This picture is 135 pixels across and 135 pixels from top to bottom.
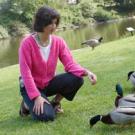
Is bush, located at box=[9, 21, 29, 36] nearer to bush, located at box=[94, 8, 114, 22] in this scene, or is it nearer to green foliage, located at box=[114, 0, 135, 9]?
bush, located at box=[94, 8, 114, 22]

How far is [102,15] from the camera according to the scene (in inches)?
2635

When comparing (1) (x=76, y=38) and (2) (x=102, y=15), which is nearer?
(1) (x=76, y=38)

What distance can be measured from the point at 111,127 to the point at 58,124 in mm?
816

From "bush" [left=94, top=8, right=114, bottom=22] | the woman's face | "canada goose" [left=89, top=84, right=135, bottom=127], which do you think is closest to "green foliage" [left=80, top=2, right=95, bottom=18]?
"bush" [left=94, top=8, right=114, bottom=22]

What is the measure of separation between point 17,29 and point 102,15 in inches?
584

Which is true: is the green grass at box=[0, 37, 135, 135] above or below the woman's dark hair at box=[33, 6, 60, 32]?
below

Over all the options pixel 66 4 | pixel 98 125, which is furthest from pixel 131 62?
pixel 66 4

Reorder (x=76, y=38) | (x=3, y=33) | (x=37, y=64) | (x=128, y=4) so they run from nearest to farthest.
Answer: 1. (x=37, y=64)
2. (x=76, y=38)
3. (x=3, y=33)
4. (x=128, y=4)

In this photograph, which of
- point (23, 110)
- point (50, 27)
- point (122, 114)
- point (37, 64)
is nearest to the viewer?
point (122, 114)

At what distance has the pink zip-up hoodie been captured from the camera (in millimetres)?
5875

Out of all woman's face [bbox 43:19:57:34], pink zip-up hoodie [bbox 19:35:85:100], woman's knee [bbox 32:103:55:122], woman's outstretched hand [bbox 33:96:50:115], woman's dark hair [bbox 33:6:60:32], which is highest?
woman's dark hair [bbox 33:6:60:32]

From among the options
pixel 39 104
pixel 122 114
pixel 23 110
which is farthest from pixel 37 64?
pixel 122 114

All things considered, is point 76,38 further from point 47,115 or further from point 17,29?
point 47,115

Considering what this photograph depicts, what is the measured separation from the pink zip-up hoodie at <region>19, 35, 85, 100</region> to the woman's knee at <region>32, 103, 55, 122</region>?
0.86ft
